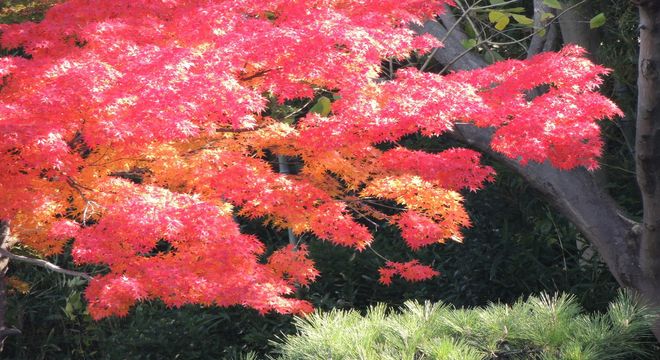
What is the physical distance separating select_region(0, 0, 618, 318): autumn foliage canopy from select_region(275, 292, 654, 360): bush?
2.67ft

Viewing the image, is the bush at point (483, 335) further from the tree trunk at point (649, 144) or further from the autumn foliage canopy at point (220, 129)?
the tree trunk at point (649, 144)

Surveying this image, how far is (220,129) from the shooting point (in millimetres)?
4965

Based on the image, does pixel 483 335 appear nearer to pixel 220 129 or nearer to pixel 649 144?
pixel 649 144

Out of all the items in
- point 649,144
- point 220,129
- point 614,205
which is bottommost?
point 614,205

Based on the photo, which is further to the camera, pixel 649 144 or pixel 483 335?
pixel 649 144

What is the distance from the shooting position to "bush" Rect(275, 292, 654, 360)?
3.23 meters

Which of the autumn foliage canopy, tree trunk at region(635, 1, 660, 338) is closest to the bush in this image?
the autumn foliage canopy


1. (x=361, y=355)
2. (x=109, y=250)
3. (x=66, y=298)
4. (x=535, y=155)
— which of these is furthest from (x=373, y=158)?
(x=66, y=298)

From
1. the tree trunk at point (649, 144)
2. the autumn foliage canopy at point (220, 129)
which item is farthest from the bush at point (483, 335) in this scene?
the tree trunk at point (649, 144)

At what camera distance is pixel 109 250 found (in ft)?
12.9

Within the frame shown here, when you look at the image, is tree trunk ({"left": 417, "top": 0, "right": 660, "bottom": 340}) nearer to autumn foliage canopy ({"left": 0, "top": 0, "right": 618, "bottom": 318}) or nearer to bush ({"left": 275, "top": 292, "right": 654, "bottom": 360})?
autumn foliage canopy ({"left": 0, "top": 0, "right": 618, "bottom": 318})

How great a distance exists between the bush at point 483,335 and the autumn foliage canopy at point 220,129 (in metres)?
0.81

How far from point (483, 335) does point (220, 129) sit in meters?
2.22

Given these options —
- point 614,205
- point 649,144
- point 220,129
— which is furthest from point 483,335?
point 614,205
